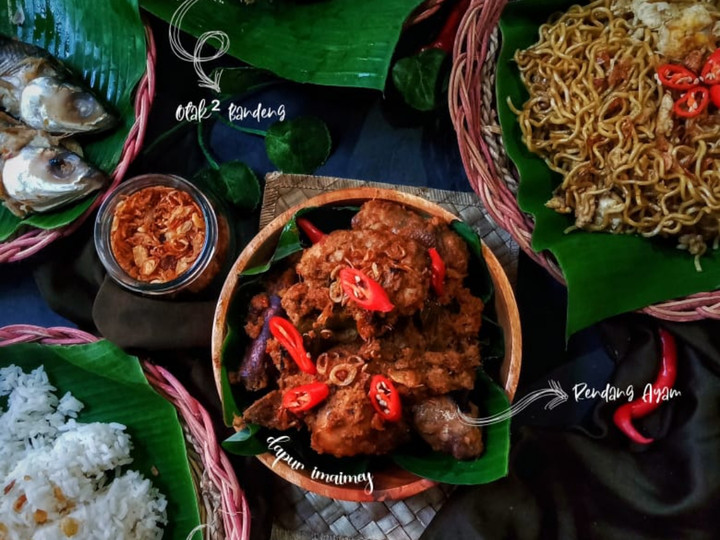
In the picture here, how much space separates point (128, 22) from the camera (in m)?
2.47

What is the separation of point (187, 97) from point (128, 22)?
351mm

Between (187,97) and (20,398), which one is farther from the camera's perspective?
(187,97)

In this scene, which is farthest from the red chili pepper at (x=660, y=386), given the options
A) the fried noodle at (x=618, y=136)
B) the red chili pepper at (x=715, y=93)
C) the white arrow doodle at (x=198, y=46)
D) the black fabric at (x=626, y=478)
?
the white arrow doodle at (x=198, y=46)

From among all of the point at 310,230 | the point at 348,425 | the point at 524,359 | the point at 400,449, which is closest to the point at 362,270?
the point at 310,230

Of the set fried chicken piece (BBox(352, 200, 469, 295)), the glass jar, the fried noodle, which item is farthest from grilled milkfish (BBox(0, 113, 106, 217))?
the fried noodle

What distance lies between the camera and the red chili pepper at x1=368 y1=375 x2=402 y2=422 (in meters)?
2.00

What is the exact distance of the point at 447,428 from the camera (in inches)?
81.8

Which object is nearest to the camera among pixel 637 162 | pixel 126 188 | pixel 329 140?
pixel 637 162

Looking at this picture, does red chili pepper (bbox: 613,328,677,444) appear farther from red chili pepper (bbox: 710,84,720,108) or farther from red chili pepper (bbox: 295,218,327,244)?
red chili pepper (bbox: 295,218,327,244)

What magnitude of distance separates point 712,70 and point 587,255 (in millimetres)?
663

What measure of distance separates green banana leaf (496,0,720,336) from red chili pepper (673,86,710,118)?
0.41 m

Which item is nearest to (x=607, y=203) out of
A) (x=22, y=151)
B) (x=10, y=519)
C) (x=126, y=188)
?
(x=126, y=188)

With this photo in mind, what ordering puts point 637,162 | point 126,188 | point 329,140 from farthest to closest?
point 329,140 → point 126,188 → point 637,162

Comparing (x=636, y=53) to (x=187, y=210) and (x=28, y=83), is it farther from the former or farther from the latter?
(x=28, y=83)
